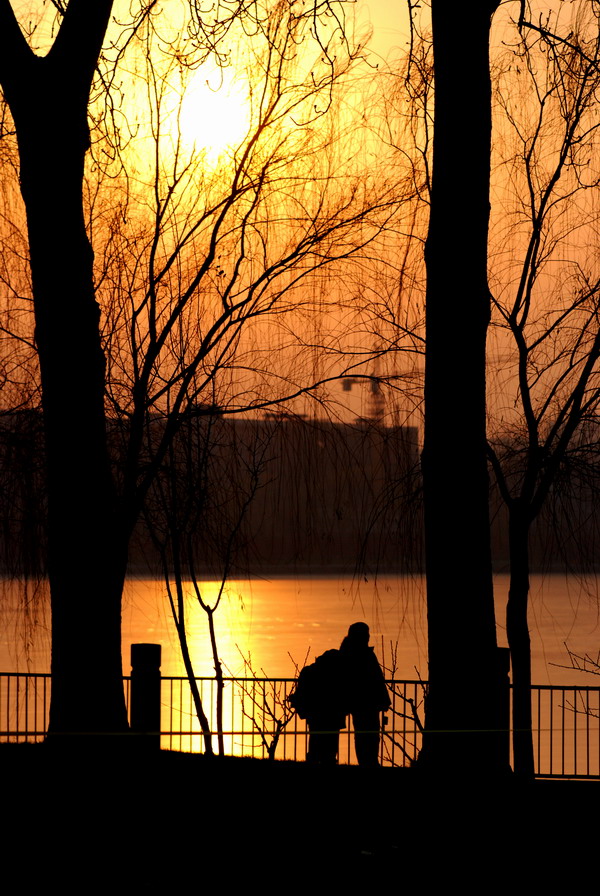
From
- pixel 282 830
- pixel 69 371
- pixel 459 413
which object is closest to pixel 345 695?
pixel 282 830

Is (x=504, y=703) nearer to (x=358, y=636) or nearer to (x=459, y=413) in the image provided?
(x=358, y=636)

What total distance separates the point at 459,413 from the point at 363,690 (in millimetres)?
3850

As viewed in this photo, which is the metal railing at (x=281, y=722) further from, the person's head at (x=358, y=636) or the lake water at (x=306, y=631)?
the lake water at (x=306, y=631)

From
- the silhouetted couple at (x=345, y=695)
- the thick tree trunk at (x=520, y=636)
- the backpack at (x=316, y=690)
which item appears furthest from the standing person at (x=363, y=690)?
the thick tree trunk at (x=520, y=636)

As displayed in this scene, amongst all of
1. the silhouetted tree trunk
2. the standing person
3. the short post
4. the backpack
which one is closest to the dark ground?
the silhouetted tree trunk

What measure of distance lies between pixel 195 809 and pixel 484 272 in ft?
11.7

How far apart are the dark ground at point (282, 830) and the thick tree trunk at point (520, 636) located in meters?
1.57

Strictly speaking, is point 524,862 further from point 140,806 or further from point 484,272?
point 484,272

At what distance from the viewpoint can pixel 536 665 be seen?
61500 millimetres

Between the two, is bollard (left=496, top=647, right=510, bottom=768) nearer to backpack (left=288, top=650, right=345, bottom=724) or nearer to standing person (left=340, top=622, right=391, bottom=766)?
standing person (left=340, top=622, right=391, bottom=766)

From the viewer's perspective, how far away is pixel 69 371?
7203 mm

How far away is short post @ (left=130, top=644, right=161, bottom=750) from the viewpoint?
402 inches

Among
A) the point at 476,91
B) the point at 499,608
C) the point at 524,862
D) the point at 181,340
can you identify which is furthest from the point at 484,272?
the point at 499,608

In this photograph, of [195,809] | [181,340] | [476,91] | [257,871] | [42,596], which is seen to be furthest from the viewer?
[181,340]
